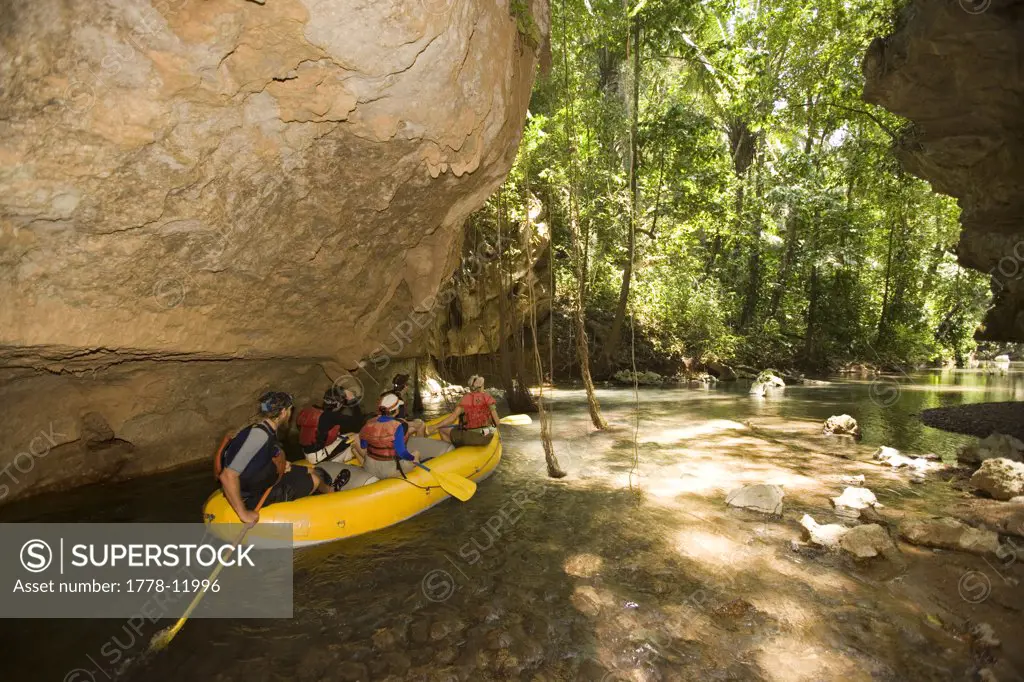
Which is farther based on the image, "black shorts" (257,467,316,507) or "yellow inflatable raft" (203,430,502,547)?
"black shorts" (257,467,316,507)

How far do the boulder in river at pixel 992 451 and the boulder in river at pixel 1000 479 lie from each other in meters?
1.32

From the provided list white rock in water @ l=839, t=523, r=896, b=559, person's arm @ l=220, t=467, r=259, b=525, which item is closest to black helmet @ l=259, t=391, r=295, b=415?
person's arm @ l=220, t=467, r=259, b=525

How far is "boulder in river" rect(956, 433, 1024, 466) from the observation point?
7.02m

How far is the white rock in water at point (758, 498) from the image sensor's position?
5.39 meters

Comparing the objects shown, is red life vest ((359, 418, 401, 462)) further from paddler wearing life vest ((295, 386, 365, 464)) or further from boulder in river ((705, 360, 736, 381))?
boulder in river ((705, 360, 736, 381))

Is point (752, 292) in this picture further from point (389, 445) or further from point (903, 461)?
point (389, 445)

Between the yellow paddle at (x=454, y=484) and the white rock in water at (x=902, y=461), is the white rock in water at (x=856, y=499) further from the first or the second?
the yellow paddle at (x=454, y=484)

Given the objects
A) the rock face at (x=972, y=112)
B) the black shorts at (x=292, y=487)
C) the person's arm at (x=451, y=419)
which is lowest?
the black shorts at (x=292, y=487)

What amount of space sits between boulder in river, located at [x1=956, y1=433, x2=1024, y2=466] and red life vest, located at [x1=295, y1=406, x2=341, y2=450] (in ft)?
28.8

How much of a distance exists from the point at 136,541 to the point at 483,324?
11313 millimetres

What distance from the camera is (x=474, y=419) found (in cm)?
698

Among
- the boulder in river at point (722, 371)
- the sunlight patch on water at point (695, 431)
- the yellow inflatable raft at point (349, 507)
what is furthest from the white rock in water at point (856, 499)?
the boulder in river at point (722, 371)

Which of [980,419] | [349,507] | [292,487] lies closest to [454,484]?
[349,507]

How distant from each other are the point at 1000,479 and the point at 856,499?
1767 millimetres
